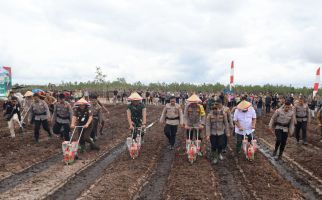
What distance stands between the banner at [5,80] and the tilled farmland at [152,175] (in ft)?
60.3

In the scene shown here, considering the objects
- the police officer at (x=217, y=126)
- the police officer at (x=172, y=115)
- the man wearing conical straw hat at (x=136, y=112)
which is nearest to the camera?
the police officer at (x=217, y=126)

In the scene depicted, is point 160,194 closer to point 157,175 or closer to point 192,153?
point 157,175

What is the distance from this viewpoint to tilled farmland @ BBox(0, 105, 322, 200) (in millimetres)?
6645

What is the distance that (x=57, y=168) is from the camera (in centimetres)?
842

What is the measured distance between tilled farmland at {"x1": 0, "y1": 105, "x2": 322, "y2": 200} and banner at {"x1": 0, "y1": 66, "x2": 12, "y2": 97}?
1837 centimetres

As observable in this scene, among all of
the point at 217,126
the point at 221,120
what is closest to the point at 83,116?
the point at 217,126

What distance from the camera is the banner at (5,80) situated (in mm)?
27750

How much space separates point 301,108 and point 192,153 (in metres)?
5.89

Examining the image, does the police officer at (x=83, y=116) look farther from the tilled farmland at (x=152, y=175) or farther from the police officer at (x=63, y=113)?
the police officer at (x=63, y=113)

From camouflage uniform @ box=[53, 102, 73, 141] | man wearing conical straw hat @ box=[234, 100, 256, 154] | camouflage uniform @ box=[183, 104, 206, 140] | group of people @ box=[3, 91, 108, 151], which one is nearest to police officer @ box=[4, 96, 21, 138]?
group of people @ box=[3, 91, 108, 151]

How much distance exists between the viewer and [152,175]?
805 cm

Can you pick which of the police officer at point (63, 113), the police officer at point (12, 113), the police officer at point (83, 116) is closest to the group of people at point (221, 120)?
the police officer at point (83, 116)

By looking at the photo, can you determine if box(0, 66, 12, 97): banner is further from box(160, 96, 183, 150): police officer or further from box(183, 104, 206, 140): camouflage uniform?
box(183, 104, 206, 140): camouflage uniform

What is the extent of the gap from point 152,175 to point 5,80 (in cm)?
2412
